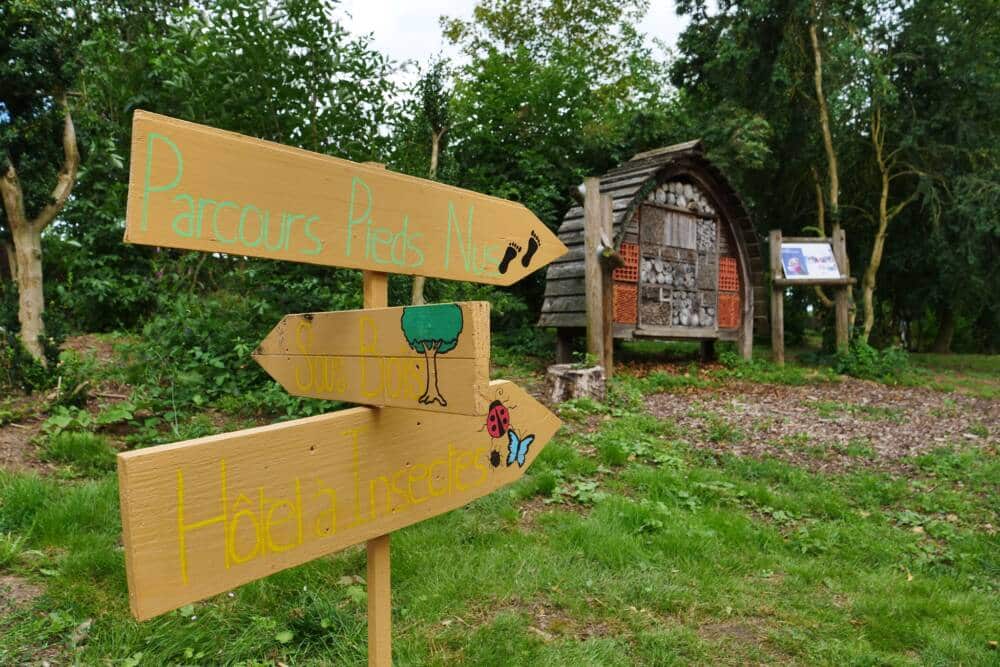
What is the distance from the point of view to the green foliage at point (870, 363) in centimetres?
1035

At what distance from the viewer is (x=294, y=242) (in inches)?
54.2

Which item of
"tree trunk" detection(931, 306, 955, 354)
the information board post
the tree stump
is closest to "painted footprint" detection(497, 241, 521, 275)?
the tree stump

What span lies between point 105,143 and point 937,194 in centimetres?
1487

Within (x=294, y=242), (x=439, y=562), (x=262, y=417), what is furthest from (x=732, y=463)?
(x=294, y=242)

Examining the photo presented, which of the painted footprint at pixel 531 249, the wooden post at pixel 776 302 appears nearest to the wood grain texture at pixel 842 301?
the wooden post at pixel 776 302

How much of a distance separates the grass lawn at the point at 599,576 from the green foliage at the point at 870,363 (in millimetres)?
5895

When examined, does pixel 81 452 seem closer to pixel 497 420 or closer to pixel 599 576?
pixel 599 576

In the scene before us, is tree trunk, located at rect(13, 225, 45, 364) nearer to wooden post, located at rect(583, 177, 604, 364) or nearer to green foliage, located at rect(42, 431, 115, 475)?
green foliage, located at rect(42, 431, 115, 475)

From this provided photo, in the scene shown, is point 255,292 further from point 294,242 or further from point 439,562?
point 294,242

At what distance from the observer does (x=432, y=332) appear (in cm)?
130

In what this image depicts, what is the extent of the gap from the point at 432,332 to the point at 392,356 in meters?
0.16

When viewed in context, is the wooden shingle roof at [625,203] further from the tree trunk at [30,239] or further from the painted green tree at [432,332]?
the painted green tree at [432,332]

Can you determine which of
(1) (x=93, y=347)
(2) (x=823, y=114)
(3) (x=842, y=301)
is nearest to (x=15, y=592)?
(1) (x=93, y=347)

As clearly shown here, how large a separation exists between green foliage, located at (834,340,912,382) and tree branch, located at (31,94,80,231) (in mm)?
11271
